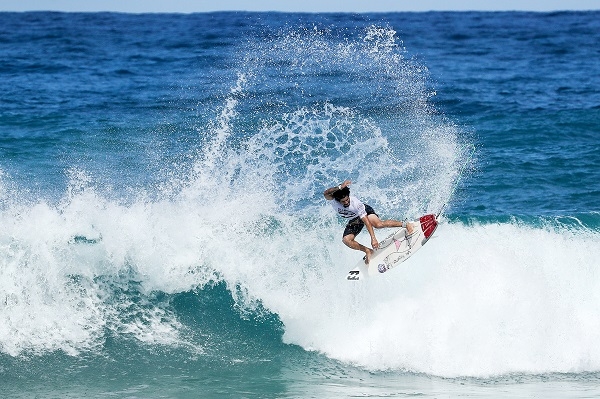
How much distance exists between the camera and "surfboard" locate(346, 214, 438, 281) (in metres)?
12.5

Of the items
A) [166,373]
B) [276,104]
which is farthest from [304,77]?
[166,373]

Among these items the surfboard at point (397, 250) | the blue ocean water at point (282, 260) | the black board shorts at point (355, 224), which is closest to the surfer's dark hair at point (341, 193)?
the black board shorts at point (355, 224)

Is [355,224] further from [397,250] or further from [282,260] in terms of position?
[282,260]

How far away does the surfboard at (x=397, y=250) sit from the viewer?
12477 mm

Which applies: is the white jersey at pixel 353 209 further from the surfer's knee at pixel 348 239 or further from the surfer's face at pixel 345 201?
the surfer's knee at pixel 348 239

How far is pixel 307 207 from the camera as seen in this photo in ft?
54.7

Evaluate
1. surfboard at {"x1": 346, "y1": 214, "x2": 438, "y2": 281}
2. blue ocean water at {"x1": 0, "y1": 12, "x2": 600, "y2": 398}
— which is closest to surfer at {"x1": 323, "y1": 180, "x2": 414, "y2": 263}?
surfboard at {"x1": 346, "y1": 214, "x2": 438, "y2": 281}

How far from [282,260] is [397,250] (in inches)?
85.7

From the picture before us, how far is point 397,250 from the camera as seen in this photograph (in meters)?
12.5

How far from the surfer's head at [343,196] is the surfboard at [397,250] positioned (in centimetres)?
115

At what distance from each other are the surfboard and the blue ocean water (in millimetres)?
861

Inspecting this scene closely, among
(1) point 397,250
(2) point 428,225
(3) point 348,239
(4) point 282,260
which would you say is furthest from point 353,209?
(4) point 282,260

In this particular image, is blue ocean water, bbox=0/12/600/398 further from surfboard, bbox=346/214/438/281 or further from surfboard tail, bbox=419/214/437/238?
surfboard tail, bbox=419/214/437/238

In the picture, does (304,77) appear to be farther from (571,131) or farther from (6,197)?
(6,197)
